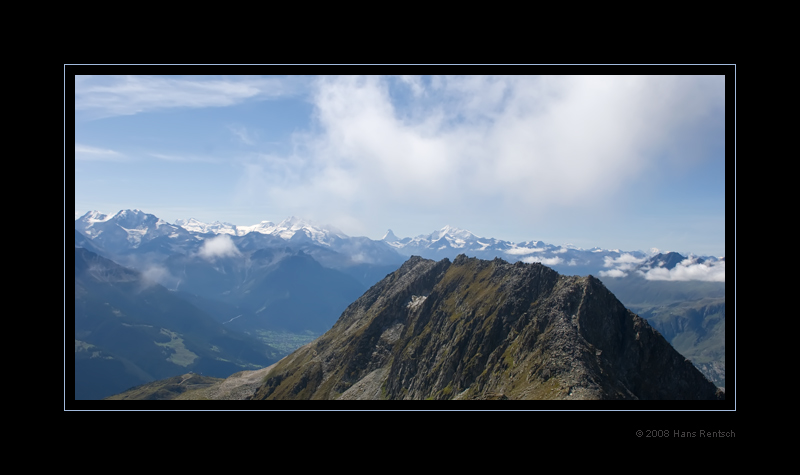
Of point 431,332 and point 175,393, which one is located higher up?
point 431,332
